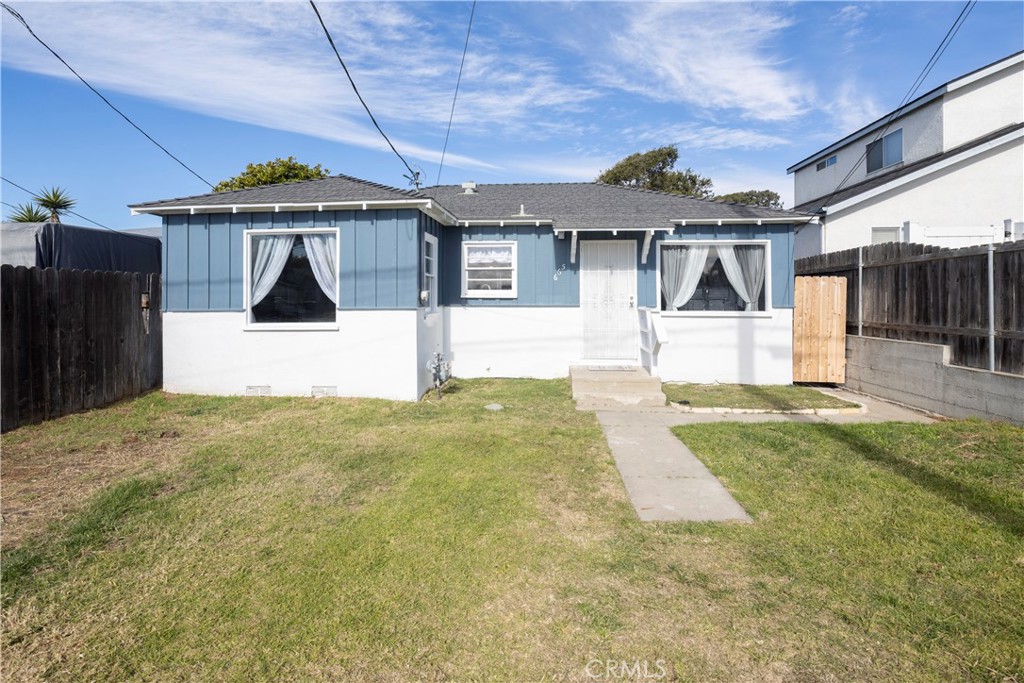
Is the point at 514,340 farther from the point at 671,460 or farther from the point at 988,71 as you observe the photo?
the point at 988,71

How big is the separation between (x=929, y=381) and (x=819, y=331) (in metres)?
2.61

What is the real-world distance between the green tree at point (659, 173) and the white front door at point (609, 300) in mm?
23611

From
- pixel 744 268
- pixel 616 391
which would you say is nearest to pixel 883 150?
pixel 744 268

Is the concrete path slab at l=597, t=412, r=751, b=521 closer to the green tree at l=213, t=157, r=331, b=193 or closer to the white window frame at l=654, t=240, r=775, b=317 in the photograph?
the white window frame at l=654, t=240, r=775, b=317

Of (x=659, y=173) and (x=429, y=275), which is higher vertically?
(x=659, y=173)

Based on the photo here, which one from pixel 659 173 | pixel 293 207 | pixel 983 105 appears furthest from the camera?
pixel 659 173

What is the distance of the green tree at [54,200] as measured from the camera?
1466cm

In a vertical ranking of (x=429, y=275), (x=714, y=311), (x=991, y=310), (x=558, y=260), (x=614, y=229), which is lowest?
(x=991, y=310)

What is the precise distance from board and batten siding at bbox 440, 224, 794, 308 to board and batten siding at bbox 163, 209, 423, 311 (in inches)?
84.8

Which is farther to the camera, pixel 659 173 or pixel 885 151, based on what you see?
pixel 659 173

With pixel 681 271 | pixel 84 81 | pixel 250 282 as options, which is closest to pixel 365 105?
pixel 250 282

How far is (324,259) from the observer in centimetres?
884

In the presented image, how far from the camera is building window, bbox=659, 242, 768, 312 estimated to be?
34.6ft

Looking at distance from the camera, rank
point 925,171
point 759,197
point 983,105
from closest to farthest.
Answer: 1. point 925,171
2. point 983,105
3. point 759,197
